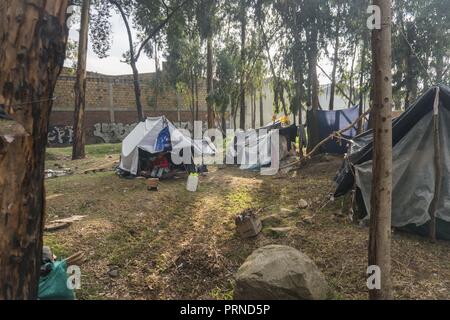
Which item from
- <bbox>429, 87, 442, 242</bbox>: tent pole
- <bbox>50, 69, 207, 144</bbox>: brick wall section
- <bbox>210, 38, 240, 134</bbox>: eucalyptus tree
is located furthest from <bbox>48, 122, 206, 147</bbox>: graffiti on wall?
<bbox>429, 87, 442, 242</bbox>: tent pole

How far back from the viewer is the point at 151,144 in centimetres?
996

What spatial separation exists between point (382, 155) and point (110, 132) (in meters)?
23.5

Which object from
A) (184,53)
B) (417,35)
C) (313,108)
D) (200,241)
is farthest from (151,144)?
(184,53)

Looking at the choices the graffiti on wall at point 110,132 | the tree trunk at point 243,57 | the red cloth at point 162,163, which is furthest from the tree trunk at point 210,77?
the graffiti on wall at point 110,132

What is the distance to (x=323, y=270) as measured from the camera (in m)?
4.62

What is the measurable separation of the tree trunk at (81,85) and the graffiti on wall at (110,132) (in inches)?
420

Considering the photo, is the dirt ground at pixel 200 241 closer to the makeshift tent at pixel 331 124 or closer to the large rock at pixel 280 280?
the large rock at pixel 280 280

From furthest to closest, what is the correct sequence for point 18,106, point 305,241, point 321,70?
Result: point 321,70 < point 305,241 < point 18,106

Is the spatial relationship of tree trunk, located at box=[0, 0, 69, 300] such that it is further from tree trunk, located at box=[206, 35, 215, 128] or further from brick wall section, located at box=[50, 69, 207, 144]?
brick wall section, located at box=[50, 69, 207, 144]

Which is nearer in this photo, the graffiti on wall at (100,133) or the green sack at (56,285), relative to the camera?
the green sack at (56,285)

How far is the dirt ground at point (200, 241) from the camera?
4289 millimetres

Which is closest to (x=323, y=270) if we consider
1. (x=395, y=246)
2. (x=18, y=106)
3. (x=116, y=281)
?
(x=395, y=246)
